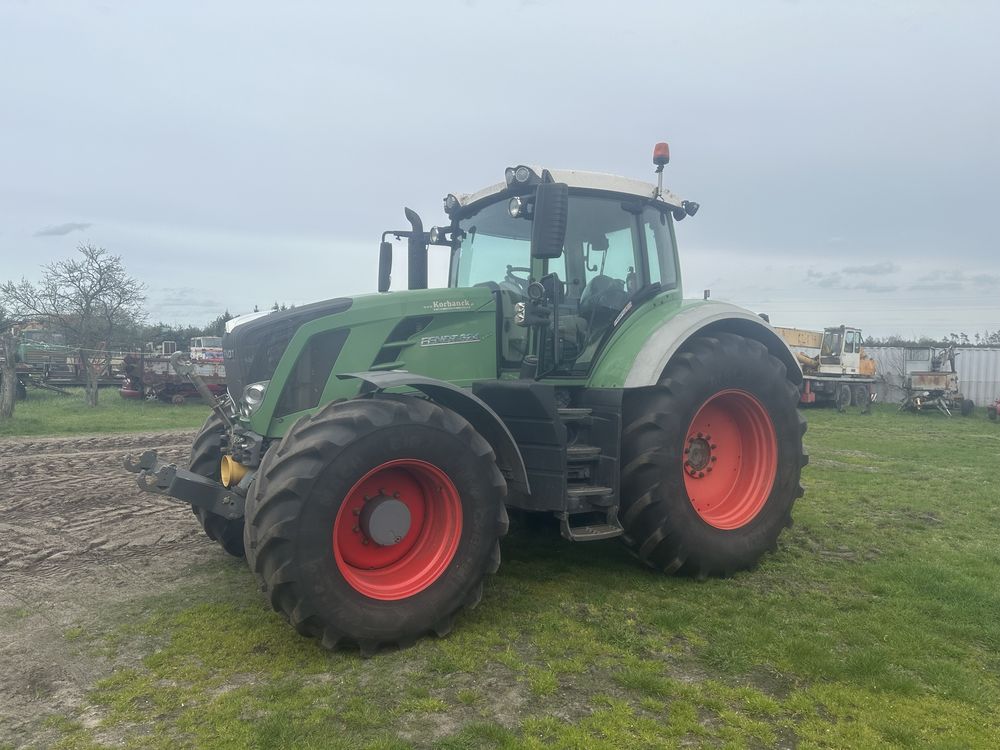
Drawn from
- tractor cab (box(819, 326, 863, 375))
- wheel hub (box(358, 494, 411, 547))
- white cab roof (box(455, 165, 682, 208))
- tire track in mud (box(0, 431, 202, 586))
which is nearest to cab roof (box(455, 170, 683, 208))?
white cab roof (box(455, 165, 682, 208))

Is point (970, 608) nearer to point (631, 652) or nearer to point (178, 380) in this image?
point (631, 652)

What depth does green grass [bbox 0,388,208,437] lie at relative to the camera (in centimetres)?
1438

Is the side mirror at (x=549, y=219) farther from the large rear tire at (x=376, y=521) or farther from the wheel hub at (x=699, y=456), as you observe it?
the wheel hub at (x=699, y=456)

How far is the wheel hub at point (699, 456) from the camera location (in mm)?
5418

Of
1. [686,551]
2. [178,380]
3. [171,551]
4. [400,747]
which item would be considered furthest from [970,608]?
[178,380]

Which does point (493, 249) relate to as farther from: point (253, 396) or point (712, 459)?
point (712, 459)

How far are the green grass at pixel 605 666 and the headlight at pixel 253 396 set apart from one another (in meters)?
1.19

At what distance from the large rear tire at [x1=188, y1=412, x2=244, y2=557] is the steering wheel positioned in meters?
2.30

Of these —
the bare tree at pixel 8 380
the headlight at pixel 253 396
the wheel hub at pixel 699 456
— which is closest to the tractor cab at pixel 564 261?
the wheel hub at pixel 699 456

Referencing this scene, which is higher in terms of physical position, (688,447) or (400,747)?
(688,447)

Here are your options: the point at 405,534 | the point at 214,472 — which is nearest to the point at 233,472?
the point at 214,472

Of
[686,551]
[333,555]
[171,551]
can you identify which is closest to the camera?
[333,555]

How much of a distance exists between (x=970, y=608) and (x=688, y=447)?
2.01 m

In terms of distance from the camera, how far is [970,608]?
A: 4617 millimetres
